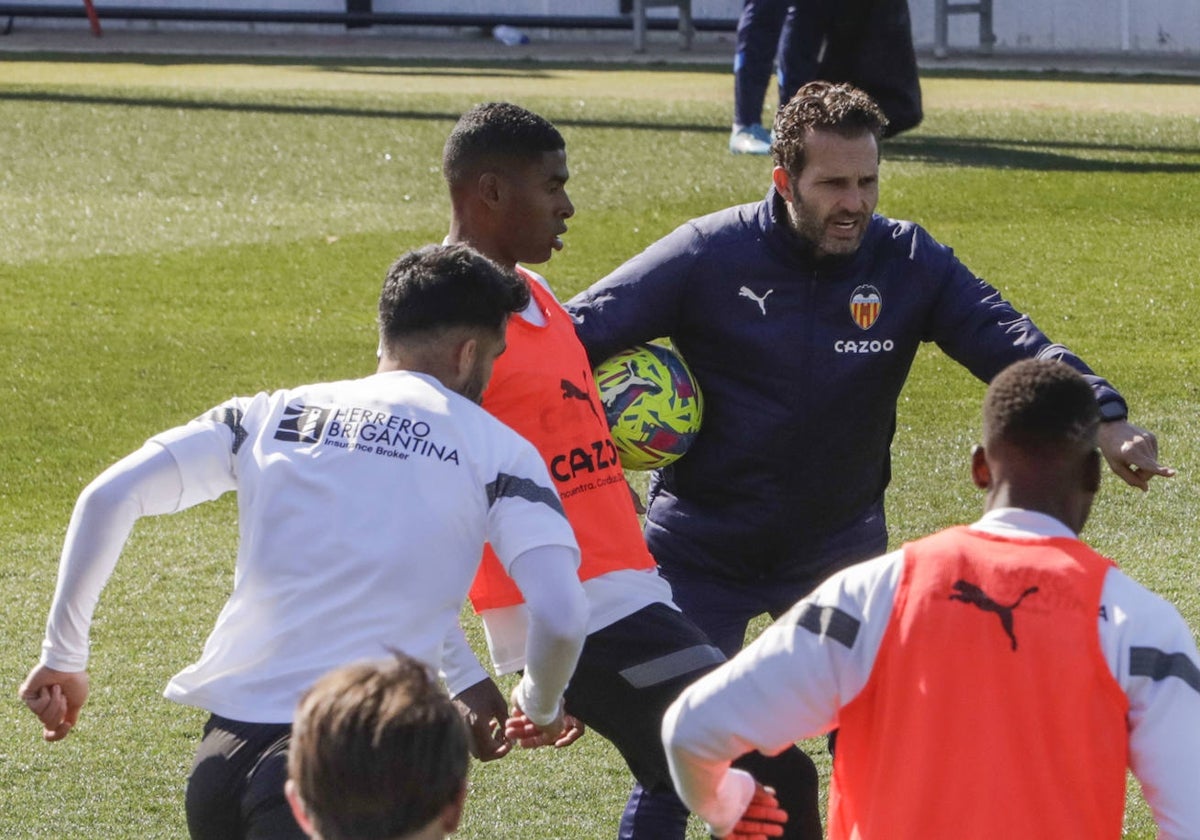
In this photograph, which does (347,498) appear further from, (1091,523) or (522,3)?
(522,3)

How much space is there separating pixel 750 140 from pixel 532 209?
10.6 metres

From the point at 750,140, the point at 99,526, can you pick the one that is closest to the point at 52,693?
the point at 99,526

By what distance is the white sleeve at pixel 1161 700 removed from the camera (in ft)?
9.39

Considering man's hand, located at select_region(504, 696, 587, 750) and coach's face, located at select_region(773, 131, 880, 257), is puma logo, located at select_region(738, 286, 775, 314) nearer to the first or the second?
coach's face, located at select_region(773, 131, 880, 257)

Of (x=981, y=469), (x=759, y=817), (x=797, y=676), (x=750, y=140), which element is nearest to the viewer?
(x=797, y=676)

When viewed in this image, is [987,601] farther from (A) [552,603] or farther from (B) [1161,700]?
(A) [552,603]

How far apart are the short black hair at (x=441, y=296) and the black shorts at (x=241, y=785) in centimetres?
86

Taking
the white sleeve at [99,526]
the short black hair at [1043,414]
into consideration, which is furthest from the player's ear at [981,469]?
the white sleeve at [99,526]

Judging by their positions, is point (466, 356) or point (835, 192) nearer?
point (466, 356)

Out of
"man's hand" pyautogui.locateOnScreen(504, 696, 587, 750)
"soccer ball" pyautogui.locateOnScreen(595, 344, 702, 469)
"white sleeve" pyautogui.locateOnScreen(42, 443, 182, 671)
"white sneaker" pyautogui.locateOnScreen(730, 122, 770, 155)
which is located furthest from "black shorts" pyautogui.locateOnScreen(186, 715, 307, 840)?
"white sneaker" pyautogui.locateOnScreen(730, 122, 770, 155)

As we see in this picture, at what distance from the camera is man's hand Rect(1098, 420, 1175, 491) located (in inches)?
171

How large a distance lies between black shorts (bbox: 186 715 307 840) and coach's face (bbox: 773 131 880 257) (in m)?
2.11

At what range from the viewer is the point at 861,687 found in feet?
9.84

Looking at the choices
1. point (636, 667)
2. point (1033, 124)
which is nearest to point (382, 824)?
point (636, 667)
